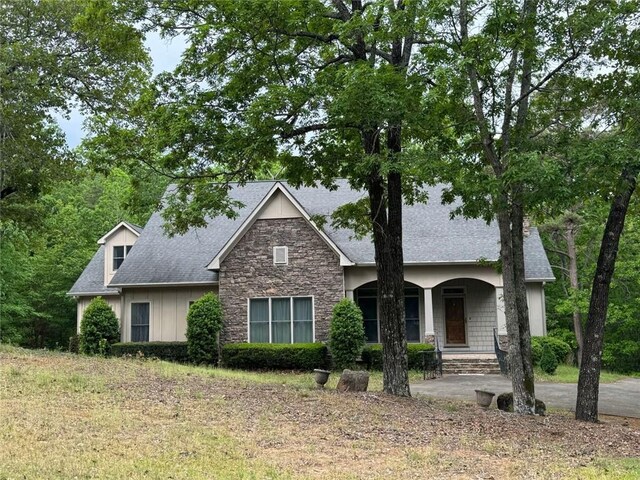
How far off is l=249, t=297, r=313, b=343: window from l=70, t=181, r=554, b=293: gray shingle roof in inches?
78.6

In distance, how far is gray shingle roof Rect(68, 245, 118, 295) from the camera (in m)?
24.4

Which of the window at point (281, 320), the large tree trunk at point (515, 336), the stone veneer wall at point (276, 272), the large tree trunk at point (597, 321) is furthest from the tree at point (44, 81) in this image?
the large tree trunk at point (597, 321)

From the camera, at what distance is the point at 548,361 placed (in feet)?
63.3

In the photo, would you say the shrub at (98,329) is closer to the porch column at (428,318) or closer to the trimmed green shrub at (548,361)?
the porch column at (428,318)

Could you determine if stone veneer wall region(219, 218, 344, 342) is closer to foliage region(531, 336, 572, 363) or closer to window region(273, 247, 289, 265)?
window region(273, 247, 289, 265)

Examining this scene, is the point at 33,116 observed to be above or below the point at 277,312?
above

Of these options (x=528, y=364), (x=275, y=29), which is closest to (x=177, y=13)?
(x=275, y=29)

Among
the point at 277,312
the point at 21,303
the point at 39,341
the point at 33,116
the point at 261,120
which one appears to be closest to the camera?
the point at 261,120

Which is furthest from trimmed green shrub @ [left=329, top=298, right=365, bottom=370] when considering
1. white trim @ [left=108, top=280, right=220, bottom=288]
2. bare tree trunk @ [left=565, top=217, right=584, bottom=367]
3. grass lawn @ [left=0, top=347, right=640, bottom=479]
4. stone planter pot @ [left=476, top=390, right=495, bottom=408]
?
bare tree trunk @ [left=565, top=217, right=584, bottom=367]

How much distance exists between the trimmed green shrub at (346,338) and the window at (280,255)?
2.63 meters

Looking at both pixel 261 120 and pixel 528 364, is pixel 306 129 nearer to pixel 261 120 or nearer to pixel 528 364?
pixel 261 120

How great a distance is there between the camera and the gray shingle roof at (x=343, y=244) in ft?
69.9

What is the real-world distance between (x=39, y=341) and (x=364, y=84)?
96.3 ft

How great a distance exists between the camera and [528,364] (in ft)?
38.9
